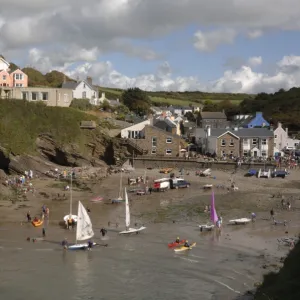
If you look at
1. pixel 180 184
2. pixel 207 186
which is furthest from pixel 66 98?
pixel 207 186

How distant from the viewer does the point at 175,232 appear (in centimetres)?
3531

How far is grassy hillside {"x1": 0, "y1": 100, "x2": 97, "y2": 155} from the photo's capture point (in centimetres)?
6281

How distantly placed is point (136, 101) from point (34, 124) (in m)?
41.2

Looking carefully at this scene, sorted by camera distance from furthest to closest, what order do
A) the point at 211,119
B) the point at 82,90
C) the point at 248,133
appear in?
the point at 211,119 → the point at 82,90 → the point at 248,133

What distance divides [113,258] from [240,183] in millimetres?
31074

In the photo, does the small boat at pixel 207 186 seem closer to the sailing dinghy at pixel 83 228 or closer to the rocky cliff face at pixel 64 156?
the rocky cliff face at pixel 64 156

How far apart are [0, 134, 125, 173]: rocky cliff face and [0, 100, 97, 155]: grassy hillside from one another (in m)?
0.86

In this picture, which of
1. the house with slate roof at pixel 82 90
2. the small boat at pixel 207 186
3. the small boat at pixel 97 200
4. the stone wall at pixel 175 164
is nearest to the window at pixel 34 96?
the house with slate roof at pixel 82 90

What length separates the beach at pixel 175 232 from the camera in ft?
85.7

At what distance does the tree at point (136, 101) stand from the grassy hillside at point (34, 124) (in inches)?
1324

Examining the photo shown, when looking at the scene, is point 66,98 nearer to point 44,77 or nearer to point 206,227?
point 44,77

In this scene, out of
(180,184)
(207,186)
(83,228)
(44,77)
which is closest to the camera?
(83,228)

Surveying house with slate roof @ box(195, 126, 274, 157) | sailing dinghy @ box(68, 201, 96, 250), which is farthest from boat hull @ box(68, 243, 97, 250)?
house with slate roof @ box(195, 126, 274, 157)

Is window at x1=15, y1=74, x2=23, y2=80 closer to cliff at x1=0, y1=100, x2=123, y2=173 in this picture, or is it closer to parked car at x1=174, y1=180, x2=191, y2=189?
cliff at x1=0, y1=100, x2=123, y2=173
